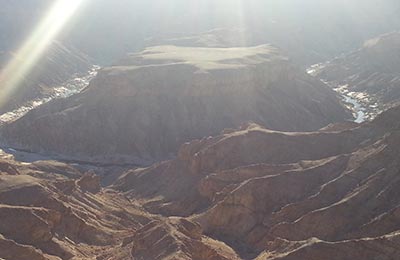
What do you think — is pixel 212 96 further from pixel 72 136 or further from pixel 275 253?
pixel 275 253

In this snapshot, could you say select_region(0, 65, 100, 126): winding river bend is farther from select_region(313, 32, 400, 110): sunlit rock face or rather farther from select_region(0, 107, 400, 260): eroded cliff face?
select_region(313, 32, 400, 110): sunlit rock face

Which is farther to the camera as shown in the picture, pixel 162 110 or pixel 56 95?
pixel 56 95

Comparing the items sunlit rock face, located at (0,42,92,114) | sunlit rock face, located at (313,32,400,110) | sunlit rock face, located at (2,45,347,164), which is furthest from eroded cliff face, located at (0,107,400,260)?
sunlit rock face, located at (313,32,400,110)

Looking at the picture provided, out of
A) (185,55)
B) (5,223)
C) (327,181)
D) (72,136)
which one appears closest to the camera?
(5,223)

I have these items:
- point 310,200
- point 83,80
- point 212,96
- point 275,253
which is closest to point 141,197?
point 310,200

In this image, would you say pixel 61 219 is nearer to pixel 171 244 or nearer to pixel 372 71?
pixel 171 244

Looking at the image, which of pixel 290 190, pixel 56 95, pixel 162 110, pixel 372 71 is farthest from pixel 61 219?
pixel 372 71
